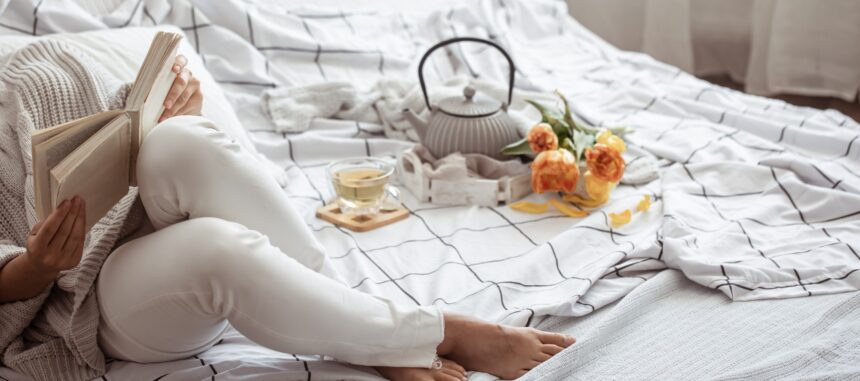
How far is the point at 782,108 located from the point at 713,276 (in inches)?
33.9

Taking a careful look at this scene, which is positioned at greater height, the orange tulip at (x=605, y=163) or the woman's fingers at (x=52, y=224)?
the woman's fingers at (x=52, y=224)

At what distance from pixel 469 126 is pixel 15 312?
86cm

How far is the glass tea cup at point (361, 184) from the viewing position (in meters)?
1.41

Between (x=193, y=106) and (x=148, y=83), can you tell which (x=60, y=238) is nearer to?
(x=148, y=83)

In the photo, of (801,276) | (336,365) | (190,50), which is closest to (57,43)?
(190,50)

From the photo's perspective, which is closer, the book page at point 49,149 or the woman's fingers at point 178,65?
the book page at point 49,149

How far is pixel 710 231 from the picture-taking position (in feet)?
4.51

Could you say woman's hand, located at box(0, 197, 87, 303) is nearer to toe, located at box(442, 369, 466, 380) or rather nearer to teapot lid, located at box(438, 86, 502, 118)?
toe, located at box(442, 369, 466, 380)

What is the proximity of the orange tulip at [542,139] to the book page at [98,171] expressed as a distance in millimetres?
759

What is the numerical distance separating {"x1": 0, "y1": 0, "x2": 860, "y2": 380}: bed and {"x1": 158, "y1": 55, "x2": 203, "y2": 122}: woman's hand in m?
0.27

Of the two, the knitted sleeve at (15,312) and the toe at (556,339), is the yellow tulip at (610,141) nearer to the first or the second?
the toe at (556,339)

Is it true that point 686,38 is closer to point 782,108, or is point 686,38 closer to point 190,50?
point 782,108

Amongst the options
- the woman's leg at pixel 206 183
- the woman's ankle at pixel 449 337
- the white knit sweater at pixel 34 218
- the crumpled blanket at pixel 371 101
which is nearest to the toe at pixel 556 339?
the woman's ankle at pixel 449 337

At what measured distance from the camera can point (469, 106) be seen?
5.20 feet
